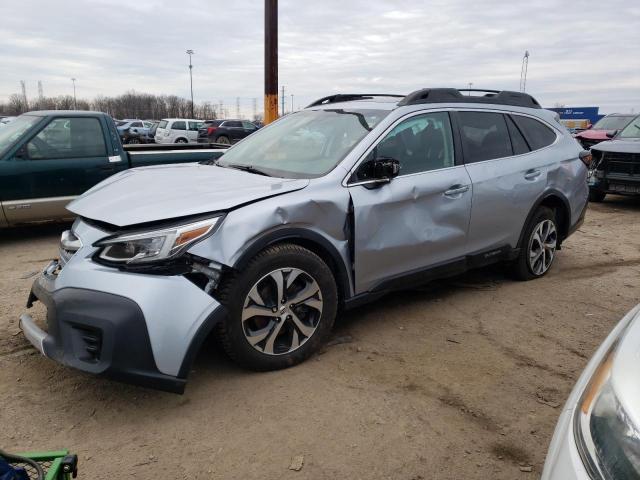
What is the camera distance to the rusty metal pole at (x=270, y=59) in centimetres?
898

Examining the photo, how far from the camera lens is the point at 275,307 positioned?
314 centimetres

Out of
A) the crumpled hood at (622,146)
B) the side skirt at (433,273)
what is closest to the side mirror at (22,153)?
the side skirt at (433,273)

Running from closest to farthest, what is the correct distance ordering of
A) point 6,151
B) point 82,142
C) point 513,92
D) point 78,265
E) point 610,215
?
point 78,265 < point 513,92 < point 6,151 < point 82,142 < point 610,215

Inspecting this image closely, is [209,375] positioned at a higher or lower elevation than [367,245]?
lower

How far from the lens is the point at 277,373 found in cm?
325

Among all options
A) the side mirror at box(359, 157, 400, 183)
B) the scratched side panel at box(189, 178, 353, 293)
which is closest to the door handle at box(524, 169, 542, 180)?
the side mirror at box(359, 157, 400, 183)

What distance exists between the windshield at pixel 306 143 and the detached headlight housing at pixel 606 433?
2.31 metres

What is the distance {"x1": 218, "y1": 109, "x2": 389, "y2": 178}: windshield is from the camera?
3664 millimetres

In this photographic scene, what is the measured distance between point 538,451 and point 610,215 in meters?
8.06

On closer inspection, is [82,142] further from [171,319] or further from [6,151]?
[171,319]

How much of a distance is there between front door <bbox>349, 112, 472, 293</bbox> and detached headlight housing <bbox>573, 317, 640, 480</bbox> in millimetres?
2119

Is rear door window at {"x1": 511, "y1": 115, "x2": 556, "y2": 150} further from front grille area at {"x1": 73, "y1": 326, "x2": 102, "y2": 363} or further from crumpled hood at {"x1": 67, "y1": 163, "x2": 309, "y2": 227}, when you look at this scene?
front grille area at {"x1": 73, "y1": 326, "x2": 102, "y2": 363}

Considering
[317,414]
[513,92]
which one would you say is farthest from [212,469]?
[513,92]

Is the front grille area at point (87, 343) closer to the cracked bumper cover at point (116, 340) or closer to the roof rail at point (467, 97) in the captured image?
the cracked bumper cover at point (116, 340)
